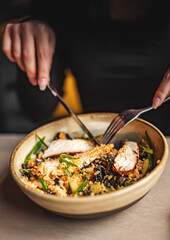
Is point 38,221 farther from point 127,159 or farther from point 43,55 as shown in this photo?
point 43,55

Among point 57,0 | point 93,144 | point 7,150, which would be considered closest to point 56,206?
point 93,144

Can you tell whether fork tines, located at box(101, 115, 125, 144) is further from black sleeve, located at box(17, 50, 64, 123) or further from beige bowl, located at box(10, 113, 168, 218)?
black sleeve, located at box(17, 50, 64, 123)

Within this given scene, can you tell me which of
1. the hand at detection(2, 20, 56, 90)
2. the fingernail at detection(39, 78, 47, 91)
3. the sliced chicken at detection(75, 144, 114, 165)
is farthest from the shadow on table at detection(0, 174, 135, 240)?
the hand at detection(2, 20, 56, 90)

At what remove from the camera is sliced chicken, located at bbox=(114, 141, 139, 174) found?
41.7 inches

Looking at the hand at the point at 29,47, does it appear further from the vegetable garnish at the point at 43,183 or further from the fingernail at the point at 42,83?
the vegetable garnish at the point at 43,183

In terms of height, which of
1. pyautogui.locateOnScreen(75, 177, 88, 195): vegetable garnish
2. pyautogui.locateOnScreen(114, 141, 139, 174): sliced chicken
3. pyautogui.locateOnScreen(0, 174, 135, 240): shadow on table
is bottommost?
pyautogui.locateOnScreen(0, 174, 135, 240): shadow on table

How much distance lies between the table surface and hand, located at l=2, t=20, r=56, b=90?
2.39 feet

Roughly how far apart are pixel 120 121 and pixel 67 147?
283 mm

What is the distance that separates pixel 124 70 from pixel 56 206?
1.37 meters

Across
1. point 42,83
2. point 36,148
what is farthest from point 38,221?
point 42,83

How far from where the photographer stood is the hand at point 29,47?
4.91 feet

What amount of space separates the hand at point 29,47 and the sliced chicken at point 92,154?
53 centimetres

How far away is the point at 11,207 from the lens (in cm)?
111

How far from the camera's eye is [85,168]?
1100mm
